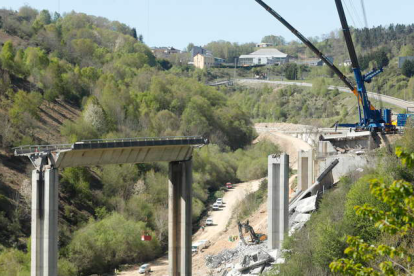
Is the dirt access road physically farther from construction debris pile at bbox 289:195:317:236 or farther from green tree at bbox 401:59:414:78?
green tree at bbox 401:59:414:78

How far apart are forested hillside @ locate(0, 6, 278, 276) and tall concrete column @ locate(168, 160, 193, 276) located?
33.3ft

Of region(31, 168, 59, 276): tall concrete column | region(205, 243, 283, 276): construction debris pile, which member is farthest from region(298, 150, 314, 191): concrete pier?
region(31, 168, 59, 276): tall concrete column

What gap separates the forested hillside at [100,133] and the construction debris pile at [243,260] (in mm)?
8805

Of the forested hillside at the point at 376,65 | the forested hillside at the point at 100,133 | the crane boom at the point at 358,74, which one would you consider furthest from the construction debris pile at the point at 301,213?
the forested hillside at the point at 376,65

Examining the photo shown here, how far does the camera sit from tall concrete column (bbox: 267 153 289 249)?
38.8 meters

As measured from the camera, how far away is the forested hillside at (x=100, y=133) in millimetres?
49625

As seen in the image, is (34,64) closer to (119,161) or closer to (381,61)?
(119,161)

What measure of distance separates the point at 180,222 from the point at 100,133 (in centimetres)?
3658

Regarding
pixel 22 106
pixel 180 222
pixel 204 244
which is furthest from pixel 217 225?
pixel 180 222

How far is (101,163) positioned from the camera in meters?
33.3

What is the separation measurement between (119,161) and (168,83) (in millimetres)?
68057

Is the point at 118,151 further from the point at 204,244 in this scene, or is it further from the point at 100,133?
the point at 100,133

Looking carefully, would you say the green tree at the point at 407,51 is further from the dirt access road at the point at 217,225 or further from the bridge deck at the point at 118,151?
the bridge deck at the point at 118,151

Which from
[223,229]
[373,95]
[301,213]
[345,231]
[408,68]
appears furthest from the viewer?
[408,68]
